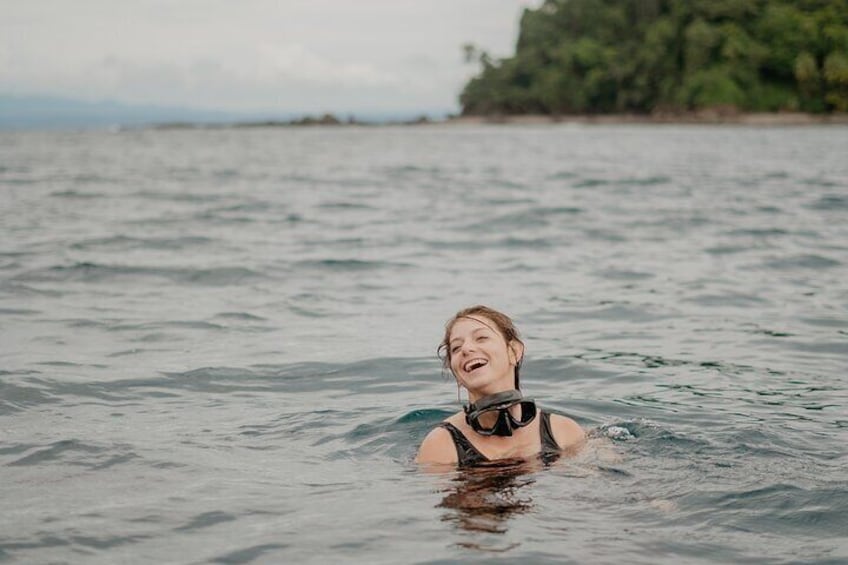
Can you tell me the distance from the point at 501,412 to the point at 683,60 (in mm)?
139117

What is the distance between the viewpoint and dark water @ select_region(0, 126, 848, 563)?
17.2ft

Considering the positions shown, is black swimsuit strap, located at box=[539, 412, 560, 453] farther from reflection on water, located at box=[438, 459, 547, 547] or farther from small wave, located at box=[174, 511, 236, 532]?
small wave, located at box=[174, 511, 236, 532]

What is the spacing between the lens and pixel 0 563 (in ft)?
15.9

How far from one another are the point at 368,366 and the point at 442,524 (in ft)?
14.2

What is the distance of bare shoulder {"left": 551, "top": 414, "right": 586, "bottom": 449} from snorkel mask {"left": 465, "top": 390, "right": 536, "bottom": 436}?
289mm

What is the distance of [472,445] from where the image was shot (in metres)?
6.36

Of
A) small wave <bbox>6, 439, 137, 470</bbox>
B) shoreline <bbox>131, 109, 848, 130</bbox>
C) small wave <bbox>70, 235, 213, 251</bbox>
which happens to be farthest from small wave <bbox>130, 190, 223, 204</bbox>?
shoreline <bbox>131, 109, 848, 130</bbox>

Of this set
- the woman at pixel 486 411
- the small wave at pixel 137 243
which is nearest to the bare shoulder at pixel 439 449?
the woman at pixel 486 411

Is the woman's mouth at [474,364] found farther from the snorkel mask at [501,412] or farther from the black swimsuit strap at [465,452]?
the black swimsuit strap at [465,452]

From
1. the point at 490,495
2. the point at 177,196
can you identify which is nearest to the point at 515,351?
the point at 490,495

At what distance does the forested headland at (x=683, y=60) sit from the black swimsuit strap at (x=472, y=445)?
122 meters

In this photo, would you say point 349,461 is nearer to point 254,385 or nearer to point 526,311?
point 254,385

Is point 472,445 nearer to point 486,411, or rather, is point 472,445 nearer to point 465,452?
point 465,452

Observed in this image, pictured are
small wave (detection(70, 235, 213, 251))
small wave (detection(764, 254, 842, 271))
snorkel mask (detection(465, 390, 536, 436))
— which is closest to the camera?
snorkel mask (detection(465, 390, 536, 436))
